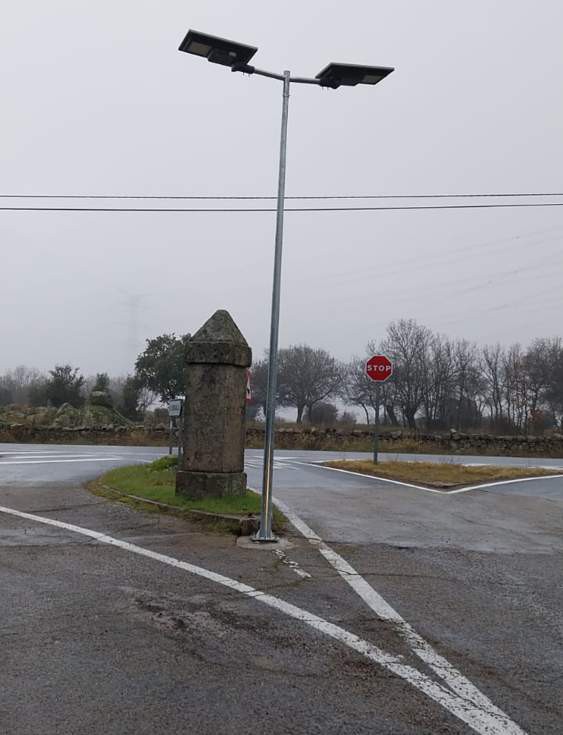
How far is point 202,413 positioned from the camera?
1041 centimetres

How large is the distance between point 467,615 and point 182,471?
5767 mm

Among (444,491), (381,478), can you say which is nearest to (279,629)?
(444,491)

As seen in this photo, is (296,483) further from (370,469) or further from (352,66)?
(352,66)

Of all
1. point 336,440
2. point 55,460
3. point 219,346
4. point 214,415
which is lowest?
point 55,460

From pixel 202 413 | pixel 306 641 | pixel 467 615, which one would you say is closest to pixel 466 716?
pixel 306 641

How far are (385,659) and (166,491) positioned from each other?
6.96 meters

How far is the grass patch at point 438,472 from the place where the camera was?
15.7 meters

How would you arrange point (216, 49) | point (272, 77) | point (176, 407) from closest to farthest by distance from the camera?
point (216, 49)
point (272, 77)
point (176, 407)

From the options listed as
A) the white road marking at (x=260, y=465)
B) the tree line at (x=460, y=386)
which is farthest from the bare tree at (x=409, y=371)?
the white road marking at (x=260, y=465)

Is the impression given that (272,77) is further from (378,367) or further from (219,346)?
(378,367)

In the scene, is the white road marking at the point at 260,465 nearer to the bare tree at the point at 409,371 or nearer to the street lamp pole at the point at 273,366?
the street lamp pole at the point at 273,366

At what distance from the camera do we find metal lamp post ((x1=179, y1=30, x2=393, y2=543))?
8289 millimetres

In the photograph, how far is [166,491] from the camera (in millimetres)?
10891

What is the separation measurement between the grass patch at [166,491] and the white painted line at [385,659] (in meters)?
2.14
